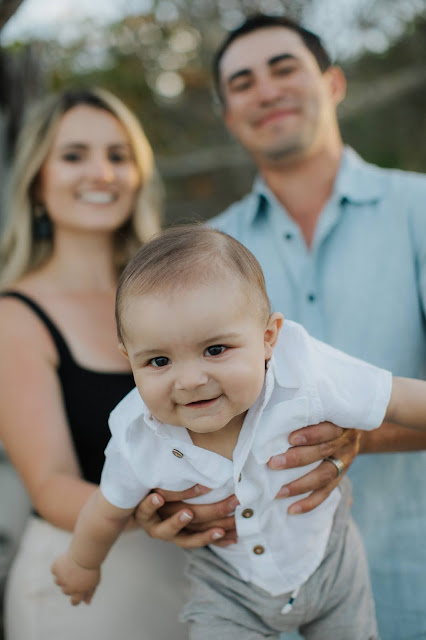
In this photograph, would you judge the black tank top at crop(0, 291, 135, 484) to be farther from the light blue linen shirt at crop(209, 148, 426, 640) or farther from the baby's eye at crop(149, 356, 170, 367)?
the baby's eye at crop(149, 356, 170, 367)

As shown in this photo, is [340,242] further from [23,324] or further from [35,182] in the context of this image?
[35,182]

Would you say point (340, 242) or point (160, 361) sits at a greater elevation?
point (160, 361)

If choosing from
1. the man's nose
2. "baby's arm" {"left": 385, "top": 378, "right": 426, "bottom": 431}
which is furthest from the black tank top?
the man's nose

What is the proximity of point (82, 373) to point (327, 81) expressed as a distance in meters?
1.65

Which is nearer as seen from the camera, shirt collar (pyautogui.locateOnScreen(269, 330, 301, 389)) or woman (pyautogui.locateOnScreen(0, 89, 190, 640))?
shirt collar (pyautogui.locateOnScreen(269, 330, 301, 389))

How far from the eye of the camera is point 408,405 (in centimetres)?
139

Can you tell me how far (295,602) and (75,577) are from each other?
0.57m

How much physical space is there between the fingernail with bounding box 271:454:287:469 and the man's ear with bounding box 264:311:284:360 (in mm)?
246

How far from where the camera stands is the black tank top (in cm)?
210

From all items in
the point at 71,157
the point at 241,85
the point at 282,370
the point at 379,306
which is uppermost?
the point at 241,85

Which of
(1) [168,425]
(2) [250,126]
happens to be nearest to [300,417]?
(1) [168,425]

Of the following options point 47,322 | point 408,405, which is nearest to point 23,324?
point 47,322

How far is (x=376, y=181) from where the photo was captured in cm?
231

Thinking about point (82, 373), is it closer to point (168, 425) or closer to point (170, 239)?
point (168, 425)
